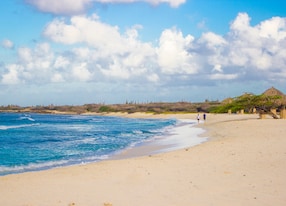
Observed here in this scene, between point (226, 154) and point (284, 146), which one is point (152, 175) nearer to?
point (226, 154)

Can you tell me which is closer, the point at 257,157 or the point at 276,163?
the point at 276,163

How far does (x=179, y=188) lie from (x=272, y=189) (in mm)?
2382

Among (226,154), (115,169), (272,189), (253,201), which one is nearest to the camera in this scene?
(253,201)

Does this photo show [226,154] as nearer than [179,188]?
No

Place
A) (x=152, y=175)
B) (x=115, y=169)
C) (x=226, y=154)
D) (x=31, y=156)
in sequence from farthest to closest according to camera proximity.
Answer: (x=31, y=156) < (x=226, y=154) < (x=115, y=169) < (x=152, y=175)

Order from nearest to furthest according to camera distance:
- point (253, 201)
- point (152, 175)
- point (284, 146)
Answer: point (253, 201) < point (152, 175) < point (284, 146)

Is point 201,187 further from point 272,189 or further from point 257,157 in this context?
point 257,157

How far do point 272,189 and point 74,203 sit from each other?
16.4ft

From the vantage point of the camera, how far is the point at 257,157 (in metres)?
12.9

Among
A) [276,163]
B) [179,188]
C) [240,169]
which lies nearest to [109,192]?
[179,188]

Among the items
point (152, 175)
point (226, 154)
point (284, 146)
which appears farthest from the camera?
point (284, 146)

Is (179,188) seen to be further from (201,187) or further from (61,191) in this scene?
(61,191)

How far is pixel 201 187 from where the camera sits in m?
8.63

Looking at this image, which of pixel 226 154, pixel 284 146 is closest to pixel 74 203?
pixel 226 154
